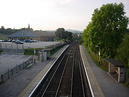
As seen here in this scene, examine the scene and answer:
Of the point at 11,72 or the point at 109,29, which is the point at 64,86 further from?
the point at 109,29

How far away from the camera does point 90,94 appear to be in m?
21.9

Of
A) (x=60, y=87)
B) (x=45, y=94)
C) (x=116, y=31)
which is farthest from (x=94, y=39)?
(x=45, y=94)

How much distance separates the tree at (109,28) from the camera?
37.5 metres

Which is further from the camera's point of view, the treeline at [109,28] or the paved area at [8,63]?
the treeline at [109,28]

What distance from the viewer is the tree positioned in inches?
1475

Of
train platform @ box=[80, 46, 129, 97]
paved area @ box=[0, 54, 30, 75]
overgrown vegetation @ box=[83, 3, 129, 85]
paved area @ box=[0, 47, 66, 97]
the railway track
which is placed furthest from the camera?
overgrown vegetation @ box=[83, 3, 129, 85]

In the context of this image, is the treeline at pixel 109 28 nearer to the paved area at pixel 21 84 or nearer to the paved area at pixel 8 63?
the paved area at pixel 21 84

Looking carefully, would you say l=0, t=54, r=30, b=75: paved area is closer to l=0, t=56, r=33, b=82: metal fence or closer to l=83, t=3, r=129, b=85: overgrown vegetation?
l=0, t=56, r=33, b=82: metal fence

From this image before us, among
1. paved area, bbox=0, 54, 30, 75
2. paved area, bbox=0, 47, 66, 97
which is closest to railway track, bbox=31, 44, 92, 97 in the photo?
paved area, bbox=0, 47, 66, 97

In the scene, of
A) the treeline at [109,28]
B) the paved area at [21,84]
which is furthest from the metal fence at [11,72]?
the treeline at [109,28]

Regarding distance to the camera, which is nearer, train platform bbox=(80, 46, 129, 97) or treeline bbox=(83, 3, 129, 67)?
train platform bbox=(80, 46, 129, 97)

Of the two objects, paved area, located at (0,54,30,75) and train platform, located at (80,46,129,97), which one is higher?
paved area, located at (0,54,30,75)

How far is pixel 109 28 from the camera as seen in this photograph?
38156 mm

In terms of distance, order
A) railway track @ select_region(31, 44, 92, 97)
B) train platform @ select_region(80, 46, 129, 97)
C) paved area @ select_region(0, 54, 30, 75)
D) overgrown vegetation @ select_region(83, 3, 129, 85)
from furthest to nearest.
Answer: overgrown vegetation @ select_region(83, 3, 129, 85) → paved area @ select_region(0, 54, 30, 75) → railway track @ select_region(31, 44, 92, 97) → train platform @ select_region(80, 46, 129, 97)
